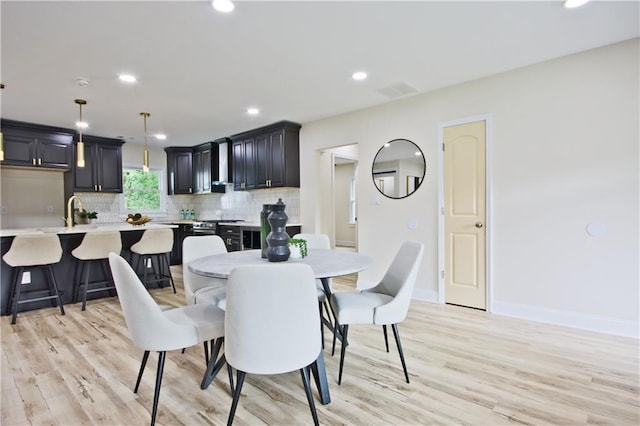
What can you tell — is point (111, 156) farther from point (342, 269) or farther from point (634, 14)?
point (634, 14)

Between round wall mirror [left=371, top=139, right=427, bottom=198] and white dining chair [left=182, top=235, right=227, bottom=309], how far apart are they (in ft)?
7.69

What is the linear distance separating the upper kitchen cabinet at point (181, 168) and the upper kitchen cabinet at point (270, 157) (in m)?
1.81

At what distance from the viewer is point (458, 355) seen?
253 cm

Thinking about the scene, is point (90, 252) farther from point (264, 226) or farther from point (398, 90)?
point (398, 90)

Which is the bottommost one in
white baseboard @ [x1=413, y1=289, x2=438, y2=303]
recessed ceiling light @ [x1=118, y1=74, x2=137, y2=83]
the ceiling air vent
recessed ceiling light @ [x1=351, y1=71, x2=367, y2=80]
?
white baseboard @ [x1=413, y1=289, x2=438, y2=303]

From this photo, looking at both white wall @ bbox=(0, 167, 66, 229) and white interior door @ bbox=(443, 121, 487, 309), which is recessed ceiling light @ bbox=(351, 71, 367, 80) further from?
white wall @ bbox=(0, 167, 66, 229)

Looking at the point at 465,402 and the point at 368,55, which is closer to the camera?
the point at 465,402

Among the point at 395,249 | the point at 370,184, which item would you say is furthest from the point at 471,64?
the point at 395,249

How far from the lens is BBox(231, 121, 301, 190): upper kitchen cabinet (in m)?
5.31

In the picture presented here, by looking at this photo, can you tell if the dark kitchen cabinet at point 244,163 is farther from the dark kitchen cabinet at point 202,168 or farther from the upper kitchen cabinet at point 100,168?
the upper kitchen cabinet at point 100,168

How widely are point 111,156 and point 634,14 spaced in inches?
289

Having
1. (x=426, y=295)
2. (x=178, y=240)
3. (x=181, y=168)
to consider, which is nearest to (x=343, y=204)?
(x=181, y=168)

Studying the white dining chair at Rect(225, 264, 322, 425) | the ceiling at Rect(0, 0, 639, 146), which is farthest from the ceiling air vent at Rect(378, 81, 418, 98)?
the white dining chair at Rect(225, 264, 322, 425)

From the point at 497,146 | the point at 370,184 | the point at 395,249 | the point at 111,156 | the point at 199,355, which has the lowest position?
the point at 199,355
